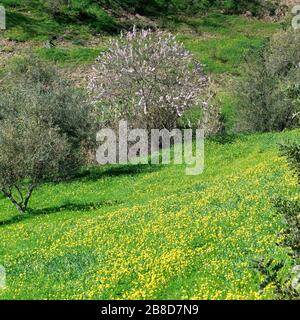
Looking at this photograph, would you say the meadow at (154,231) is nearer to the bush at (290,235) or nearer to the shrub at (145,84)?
the bush at (290,235)

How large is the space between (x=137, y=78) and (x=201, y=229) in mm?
27891

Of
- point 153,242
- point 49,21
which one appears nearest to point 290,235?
point 153,242

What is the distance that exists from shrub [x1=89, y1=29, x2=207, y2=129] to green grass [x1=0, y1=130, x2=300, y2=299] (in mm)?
13184

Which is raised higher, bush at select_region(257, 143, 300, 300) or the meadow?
bush at select_region(257, 143, 300, 300)

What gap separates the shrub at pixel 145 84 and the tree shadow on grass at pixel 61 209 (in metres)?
14.7

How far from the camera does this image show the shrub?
4372 cm

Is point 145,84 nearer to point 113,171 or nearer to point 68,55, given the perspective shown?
point 113,171

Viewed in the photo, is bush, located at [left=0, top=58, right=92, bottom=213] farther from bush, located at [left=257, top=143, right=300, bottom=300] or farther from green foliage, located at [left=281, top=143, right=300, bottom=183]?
green foliage, located at [left=281, top=143, right=300, bottom=183]

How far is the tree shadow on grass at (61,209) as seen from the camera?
1142 inches


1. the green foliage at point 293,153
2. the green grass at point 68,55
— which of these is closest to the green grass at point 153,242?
the green foliage at point 293,153

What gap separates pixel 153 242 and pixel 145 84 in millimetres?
28179

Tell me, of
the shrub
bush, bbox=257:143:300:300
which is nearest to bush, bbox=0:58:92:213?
the shrub

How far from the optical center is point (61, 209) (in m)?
29.8

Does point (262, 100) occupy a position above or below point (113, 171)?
above
